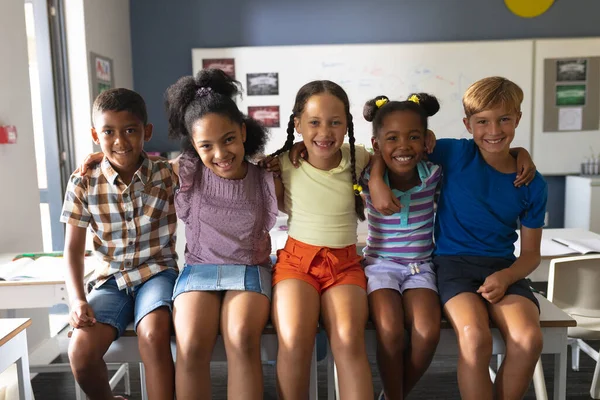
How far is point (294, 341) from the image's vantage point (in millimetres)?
1403

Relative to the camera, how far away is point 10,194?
261cm

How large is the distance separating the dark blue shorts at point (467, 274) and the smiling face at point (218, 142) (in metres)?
0.72

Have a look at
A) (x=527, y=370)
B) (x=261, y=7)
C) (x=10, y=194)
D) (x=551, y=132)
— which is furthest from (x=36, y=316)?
(x=551, y=132)

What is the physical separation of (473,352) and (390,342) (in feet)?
0.73

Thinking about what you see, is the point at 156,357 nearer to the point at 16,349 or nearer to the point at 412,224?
the point at 16,349

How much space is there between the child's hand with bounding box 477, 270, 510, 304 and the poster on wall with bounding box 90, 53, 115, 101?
119 inches

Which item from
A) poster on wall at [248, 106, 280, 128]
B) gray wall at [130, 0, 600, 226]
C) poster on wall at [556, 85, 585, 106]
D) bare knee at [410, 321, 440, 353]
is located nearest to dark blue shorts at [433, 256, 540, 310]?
bare knee at [410, 321, 440, 353]

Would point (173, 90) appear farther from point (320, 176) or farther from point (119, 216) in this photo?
point (320, 176)

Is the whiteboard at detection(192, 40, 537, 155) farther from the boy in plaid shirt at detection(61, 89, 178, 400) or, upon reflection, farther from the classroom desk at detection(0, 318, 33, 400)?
the classroom desk at detection(0, 318, 33, 400)

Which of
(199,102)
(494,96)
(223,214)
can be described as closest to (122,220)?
(223,214)

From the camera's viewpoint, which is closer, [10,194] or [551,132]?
[10,194]

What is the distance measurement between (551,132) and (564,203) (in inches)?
25.8

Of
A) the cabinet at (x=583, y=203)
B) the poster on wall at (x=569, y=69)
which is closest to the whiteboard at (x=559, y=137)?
the poster on wall at (x=569, y=69)

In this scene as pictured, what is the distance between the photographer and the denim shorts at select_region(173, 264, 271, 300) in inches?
60.0
